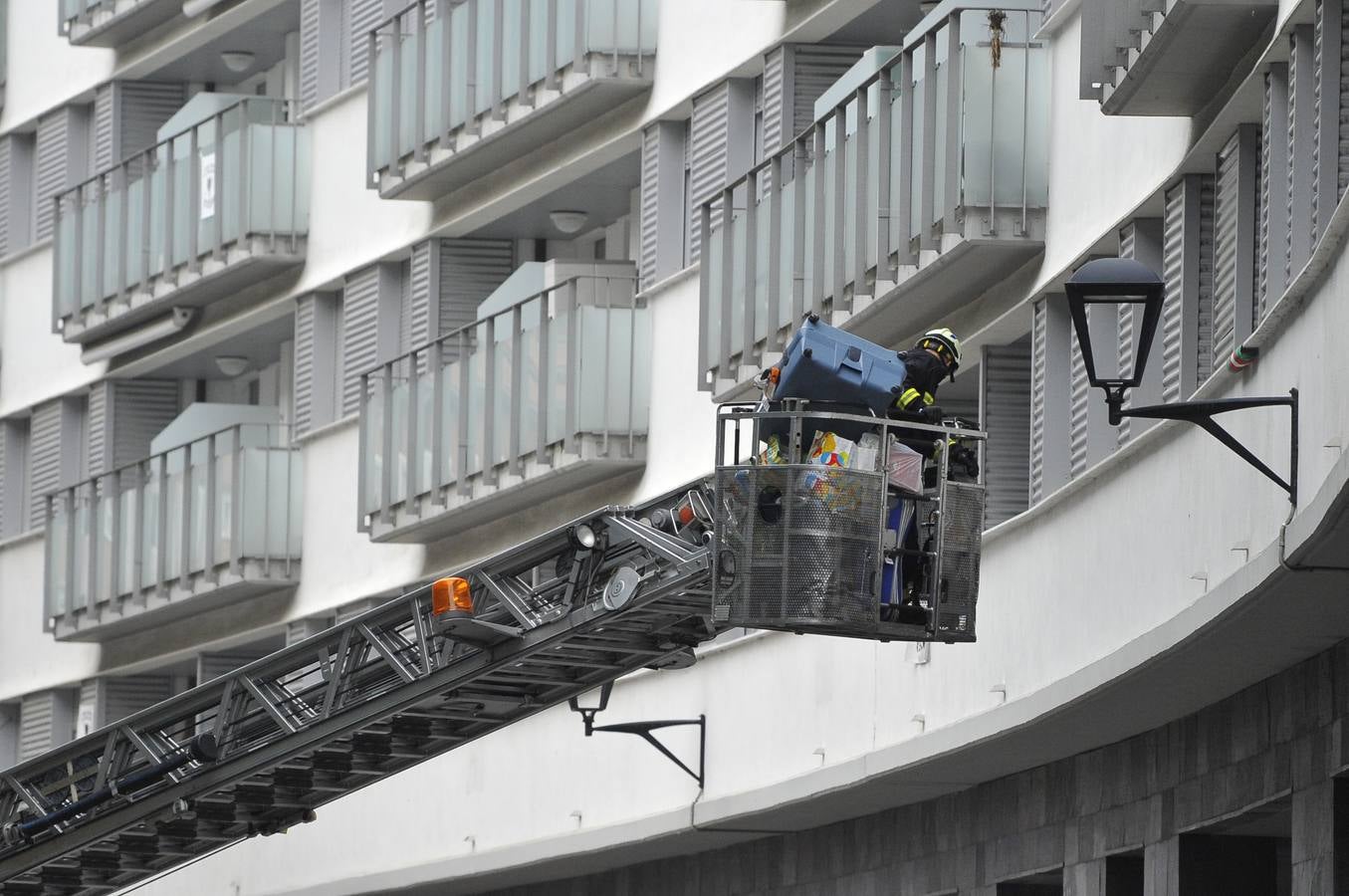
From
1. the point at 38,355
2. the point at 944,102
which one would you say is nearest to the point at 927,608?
the point at 944,102

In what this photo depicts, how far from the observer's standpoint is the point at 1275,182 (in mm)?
19406

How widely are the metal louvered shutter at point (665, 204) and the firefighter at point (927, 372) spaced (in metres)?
12.8

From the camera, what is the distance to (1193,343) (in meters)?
21.9

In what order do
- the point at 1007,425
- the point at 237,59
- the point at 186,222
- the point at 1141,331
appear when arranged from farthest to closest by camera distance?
1. the point at 237,59
2. the point at 186,222
3. the point at 1007,425
4. the point at 1141,331

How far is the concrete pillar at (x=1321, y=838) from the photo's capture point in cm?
1958

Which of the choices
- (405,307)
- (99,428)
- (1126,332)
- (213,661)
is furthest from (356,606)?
(1126,332)

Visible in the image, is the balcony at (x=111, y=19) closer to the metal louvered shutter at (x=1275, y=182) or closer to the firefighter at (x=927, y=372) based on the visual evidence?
the firefighter at (x=927, y=372)

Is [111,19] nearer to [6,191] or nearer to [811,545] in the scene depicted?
[6,191]

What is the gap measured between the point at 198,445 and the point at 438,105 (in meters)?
7.39

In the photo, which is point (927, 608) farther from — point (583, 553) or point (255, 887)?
point (255, 887)

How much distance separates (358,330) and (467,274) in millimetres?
1896

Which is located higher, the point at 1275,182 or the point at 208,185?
the point at 208,185

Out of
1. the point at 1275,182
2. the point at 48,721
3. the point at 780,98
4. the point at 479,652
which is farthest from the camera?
the point at 48,721

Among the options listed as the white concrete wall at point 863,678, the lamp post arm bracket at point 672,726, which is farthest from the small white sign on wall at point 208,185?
the lamp post arm bracket at point 672,726
